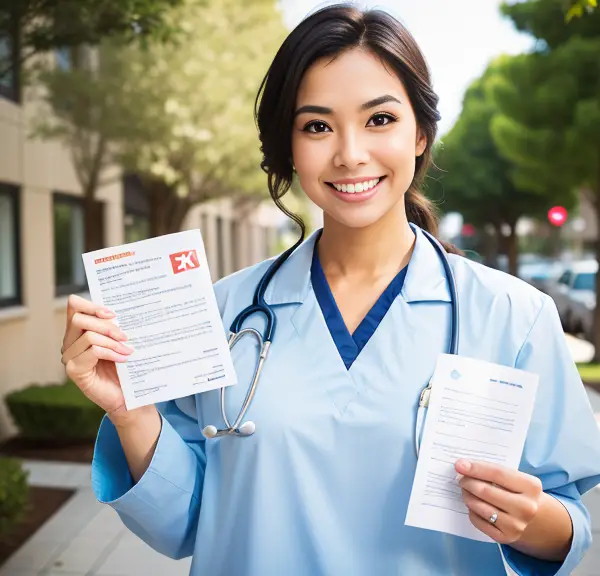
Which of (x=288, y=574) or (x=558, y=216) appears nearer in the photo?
(x=288, y=574)

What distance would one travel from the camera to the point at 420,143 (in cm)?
171

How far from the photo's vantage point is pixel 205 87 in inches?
391

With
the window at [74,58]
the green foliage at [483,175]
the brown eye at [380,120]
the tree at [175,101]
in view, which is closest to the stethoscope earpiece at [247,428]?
the brown eye at [380,120]

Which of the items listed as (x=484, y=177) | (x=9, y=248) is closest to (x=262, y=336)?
(x=9, y=248)

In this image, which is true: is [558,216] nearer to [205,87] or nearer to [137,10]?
[205,87]

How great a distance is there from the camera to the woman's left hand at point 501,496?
130 centimetres

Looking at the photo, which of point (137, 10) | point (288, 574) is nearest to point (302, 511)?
point (288, 574)

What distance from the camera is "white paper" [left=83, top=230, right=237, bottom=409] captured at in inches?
59.5

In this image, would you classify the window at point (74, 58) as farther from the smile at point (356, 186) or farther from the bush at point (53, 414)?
the smile at point (356, 186)

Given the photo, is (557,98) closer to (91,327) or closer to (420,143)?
(420,143)

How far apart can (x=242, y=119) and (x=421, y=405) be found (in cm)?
957

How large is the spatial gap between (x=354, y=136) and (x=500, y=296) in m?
0.44

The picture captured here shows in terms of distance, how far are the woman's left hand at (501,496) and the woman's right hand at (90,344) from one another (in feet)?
2.26

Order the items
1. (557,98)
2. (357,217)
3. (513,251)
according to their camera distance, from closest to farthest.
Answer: (357,217) → (557,98) → (513,251)
